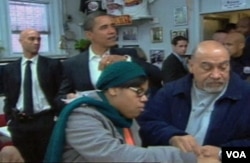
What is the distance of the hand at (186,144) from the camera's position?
137 cm

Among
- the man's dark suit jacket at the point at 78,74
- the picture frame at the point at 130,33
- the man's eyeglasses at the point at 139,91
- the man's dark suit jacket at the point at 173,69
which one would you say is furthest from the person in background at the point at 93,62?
the picture frame at the point at 130,33

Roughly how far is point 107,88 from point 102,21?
4.23 ft

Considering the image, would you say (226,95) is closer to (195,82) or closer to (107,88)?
(195,82)

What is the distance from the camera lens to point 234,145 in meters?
1.51

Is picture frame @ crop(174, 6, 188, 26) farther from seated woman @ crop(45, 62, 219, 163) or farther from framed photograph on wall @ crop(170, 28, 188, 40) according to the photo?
seated woman @ crop(45, 62, 219, 163)

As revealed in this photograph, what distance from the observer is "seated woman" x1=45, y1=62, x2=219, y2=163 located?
1.02m

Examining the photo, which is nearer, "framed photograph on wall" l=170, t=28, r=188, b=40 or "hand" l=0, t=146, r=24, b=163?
"hand" l=0, t=146, r=24, b=163

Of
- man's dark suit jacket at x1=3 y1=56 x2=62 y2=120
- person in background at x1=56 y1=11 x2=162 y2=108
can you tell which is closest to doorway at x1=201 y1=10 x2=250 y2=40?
man's dark suit jacket at x1=3 y1=56 x2=62 y2=120

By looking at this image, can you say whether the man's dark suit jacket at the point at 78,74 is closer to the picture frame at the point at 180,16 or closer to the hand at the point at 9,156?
the hand at the point at 9,156

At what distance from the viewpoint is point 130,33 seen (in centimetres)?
603

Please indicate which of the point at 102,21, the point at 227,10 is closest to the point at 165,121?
the point at 102,21

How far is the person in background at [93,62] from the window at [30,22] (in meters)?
3.41

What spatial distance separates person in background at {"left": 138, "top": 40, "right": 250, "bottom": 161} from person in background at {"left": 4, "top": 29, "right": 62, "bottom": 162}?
1.46m

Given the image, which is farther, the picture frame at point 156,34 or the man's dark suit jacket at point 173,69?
the picture frame at point 156,34
